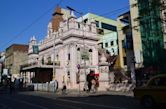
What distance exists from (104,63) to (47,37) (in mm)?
25192

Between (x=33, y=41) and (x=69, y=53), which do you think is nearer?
(x=69, y=53)

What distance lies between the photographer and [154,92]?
49.1 ft

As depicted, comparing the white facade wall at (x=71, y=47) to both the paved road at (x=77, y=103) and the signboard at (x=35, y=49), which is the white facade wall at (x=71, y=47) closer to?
the signboard at (x=35, y=49)

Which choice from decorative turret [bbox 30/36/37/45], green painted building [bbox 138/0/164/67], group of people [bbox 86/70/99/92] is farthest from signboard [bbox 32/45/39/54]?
group of people [bbox 86/70/99/92]

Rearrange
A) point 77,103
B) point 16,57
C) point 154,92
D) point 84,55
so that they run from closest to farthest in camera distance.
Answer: point 154,92
point 77,103
point 84,55
point 16,57

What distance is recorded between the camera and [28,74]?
210 feet

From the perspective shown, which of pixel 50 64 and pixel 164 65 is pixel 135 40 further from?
pixel 50 64

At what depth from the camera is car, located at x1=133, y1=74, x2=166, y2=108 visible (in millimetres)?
14554

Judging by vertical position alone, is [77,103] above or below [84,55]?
below

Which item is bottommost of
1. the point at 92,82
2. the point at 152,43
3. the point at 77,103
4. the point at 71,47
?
the point at 77,103

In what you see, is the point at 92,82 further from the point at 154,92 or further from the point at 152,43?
the point at 154,92

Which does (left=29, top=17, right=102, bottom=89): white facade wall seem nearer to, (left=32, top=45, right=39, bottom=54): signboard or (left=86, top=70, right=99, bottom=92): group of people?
(left=32, top=45, right=39, bottom=54): signboard

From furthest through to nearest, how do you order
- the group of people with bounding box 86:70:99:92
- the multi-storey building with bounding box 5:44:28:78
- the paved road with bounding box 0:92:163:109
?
the multi-storey building with bounding box 5:44:28:78, the group of people with bounding box 86:70:99:92, the paved road with bounding box 0:92:163:109

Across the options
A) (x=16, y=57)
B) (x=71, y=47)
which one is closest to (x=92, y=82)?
(x=71, y=47)
